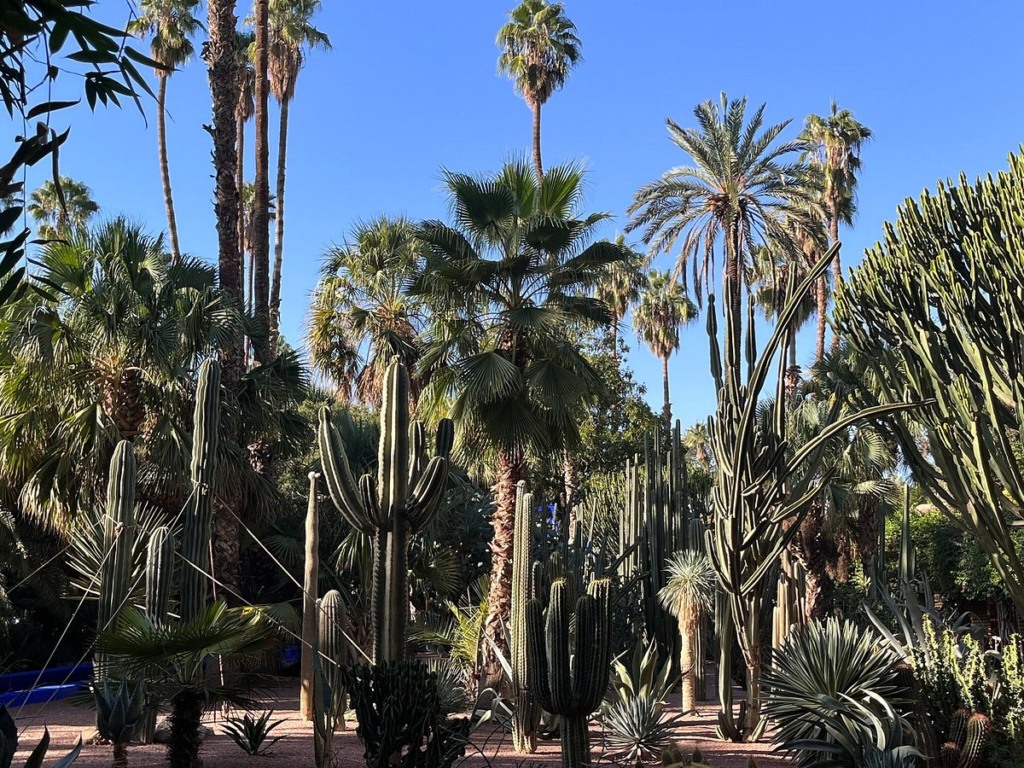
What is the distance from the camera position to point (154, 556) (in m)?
8.86

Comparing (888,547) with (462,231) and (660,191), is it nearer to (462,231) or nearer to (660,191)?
(660,191)

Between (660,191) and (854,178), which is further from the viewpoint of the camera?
(854,178)

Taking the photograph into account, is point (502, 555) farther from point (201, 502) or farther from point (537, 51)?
point (537, 51)

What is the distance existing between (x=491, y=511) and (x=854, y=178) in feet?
71.2

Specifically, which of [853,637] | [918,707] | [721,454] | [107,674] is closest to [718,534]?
[721,454]

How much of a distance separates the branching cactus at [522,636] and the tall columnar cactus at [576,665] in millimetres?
1511

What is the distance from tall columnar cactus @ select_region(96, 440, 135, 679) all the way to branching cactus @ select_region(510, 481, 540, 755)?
3.65 m

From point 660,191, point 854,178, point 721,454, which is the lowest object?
point 721,454

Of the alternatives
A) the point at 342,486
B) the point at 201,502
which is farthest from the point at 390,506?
the point at 201,502

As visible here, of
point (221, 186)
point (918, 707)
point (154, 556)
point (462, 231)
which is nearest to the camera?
point (918, 707)

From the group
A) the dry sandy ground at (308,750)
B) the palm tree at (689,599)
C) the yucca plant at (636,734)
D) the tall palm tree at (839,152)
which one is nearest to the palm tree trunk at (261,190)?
the dry sandy ground at (308,750)

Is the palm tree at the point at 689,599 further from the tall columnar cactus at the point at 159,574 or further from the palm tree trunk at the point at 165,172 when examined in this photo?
the palm tree trunk at the point at 165,172

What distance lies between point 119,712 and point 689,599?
7.05m

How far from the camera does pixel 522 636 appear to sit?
348 inches
